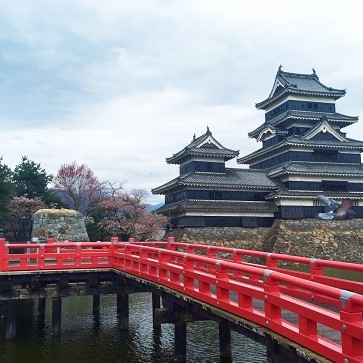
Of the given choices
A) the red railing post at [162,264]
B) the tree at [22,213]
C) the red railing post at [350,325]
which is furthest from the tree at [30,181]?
the red railing post at [350,325]

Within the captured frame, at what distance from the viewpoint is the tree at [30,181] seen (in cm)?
4512

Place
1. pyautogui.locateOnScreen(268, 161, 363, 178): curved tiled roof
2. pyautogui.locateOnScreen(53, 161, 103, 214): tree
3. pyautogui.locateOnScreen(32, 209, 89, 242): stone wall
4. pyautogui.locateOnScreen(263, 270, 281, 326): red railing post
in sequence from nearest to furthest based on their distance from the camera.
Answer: pyautogui.locateOnScreen(263, 270, 281, 326): red railing post < pyautogui.locateOnScreen(32, 209, 89, 242): stone wall < pyautogui.locateOnScreen(268, 161, 363, 178): curved tiled roof < pyautogui.locateOnScreen(53, 161, 103, 214): tree

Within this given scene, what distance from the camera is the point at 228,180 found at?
42000 mm

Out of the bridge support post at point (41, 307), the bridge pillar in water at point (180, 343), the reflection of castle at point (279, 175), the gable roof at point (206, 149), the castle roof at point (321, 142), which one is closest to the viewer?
the bridge pillar in water at point (180, 343)

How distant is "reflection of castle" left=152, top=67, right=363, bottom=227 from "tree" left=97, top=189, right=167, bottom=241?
7.09 ft

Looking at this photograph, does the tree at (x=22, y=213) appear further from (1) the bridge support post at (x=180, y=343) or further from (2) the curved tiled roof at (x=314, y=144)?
(1) the bridge support post at (x=180, y=343)

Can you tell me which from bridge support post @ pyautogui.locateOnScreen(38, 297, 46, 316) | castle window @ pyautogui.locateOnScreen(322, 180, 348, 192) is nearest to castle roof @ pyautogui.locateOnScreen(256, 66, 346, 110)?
castle window @ pyautogui.locateOnScreen(322, 180, 348, 192)

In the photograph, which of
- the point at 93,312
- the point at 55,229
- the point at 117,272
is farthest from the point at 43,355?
the point at 55,229

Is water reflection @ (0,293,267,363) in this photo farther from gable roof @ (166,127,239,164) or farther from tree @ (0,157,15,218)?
gable roof @ (166,127,239,164)

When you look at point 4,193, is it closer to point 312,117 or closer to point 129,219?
point 129,219

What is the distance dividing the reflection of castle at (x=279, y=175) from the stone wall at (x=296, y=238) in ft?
2.93

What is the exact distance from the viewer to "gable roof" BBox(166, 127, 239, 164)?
41.8 m

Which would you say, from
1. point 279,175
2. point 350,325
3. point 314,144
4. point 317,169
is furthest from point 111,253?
point 314,144

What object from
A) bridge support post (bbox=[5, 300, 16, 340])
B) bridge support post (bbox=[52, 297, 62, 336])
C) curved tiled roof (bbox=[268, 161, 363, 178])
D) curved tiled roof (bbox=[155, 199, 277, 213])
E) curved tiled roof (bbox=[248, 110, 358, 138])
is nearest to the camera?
bridge support post (bbox=[5, 300, 16, 340])
